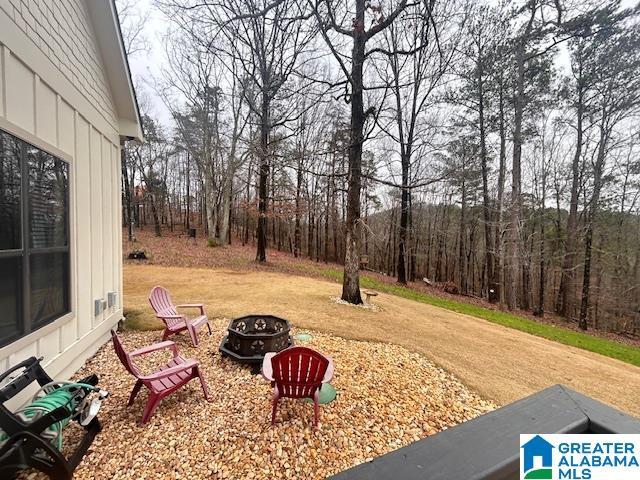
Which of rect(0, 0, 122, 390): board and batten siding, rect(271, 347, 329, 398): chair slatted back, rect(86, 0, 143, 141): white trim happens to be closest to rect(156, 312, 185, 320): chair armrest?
rect(0, 0, 122, 390): board and batten siding

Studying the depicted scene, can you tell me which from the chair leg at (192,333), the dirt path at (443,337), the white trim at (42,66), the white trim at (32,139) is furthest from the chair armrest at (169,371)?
the white trim at (42,66)

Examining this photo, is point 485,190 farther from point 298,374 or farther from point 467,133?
point 298,374

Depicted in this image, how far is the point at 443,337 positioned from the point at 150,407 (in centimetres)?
547

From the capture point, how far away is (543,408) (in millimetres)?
968

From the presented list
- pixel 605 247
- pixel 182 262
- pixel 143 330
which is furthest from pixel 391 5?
pixel 605 247

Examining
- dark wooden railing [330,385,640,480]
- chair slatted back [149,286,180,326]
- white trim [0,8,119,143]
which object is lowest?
chair slatted back [149,286,180,326]

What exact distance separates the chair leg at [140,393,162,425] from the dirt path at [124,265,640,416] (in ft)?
10.2

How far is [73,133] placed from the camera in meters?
3.41

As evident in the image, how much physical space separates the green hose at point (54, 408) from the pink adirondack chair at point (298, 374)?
5.08ft

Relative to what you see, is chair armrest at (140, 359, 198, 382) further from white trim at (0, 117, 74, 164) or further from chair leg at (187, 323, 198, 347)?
white trim at (0, 117, 74, 164)

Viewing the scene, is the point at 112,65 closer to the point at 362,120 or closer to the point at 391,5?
the point at 362,120

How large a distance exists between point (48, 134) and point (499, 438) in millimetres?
4373

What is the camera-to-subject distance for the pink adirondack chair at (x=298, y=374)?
2682mm

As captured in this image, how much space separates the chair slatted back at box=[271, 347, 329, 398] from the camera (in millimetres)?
2688
